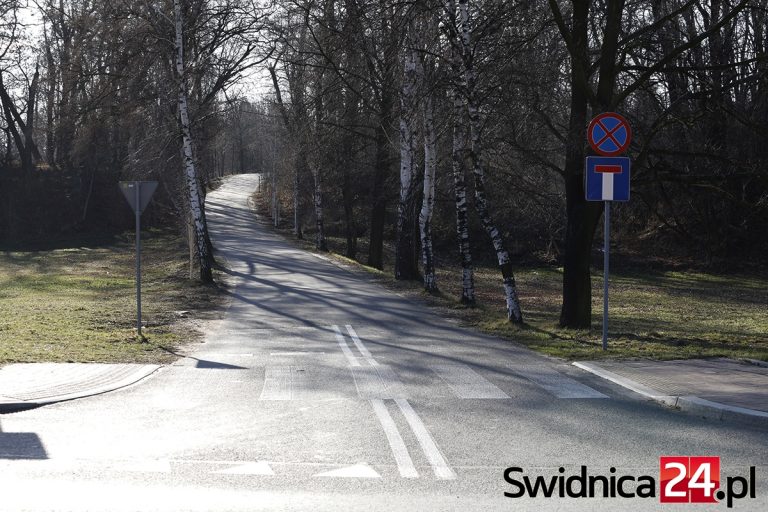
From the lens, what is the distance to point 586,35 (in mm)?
16359

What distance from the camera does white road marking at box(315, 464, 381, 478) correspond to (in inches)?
254

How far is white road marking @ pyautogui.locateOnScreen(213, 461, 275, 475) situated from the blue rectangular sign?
8.21 meters

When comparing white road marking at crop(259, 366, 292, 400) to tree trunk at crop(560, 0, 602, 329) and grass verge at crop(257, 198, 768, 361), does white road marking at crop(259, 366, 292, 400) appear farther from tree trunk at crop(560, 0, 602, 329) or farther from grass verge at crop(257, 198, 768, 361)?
tree trunk at crop(560, 0, 602, 329)

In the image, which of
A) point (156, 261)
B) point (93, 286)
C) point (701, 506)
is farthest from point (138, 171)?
point (701, 506)

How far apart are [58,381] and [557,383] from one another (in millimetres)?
5929

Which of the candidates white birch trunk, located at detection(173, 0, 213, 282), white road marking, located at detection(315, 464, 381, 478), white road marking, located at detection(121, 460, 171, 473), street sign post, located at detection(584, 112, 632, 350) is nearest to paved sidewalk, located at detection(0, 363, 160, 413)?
white road marking, located at detection(121, 460, 171, 473)

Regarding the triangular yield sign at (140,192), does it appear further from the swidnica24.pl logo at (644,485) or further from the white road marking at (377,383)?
the swidnica24.pl logo at (644,485)

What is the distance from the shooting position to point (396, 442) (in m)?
7.45

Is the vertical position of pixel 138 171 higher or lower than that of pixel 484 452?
higher

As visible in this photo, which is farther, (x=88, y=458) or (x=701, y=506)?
(x=88, y=458)

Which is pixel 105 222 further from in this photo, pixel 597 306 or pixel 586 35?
pixel 586 35

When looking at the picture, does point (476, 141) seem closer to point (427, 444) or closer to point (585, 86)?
point (585, 86)

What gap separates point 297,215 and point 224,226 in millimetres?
10537

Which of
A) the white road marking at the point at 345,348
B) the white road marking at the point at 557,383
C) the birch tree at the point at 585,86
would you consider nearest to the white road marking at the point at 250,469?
the white road marking at the point at 557,383
